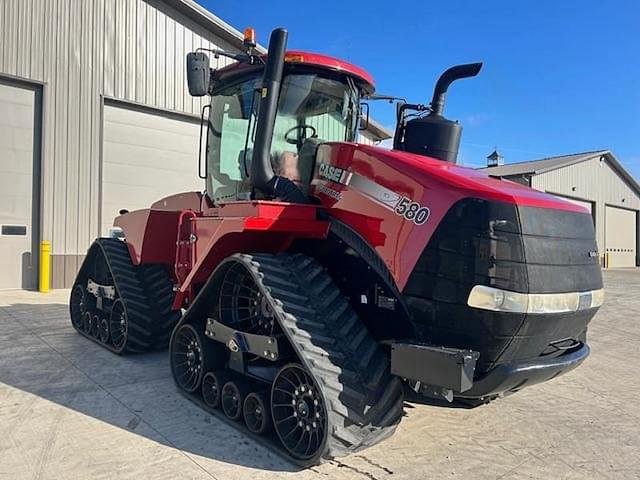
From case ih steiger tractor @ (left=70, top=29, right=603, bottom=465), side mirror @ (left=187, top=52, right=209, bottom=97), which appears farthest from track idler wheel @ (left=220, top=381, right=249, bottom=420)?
side mirror @ (left=187, top=52, right=209, bottom=97)

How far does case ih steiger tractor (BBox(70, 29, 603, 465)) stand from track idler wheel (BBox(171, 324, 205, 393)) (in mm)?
17

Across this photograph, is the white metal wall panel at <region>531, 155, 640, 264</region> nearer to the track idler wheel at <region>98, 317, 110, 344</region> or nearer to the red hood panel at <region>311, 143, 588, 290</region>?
the track idler wheel at <region>98, 317, 110, 344</region>

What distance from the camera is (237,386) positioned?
3924 millimetres

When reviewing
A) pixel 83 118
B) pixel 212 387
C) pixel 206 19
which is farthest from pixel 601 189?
pixel 212 387

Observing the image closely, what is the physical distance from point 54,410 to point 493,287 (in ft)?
11.4

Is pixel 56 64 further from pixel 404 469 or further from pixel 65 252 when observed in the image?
pixel 404 469

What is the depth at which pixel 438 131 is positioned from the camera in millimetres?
4422

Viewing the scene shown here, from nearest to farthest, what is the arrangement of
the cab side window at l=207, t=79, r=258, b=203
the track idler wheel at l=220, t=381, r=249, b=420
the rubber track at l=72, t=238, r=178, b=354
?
1. the track idler wheel at l=220, t=381, r=249, b=420
2. the cab side window at l=207, t=79, r=258, b=203
3. the rubber track at l=72, t=238, r=178, b=354

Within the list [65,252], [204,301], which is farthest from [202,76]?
[65,252]

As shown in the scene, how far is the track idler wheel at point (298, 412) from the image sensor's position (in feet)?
10.5

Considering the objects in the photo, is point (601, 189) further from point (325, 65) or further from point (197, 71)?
point (197, 71)

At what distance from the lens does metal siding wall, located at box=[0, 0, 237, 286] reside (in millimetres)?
10891

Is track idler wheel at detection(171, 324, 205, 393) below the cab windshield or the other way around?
below

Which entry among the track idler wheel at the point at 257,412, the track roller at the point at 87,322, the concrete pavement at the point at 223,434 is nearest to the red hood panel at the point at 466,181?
the concrete pavement at the point at 223,434
